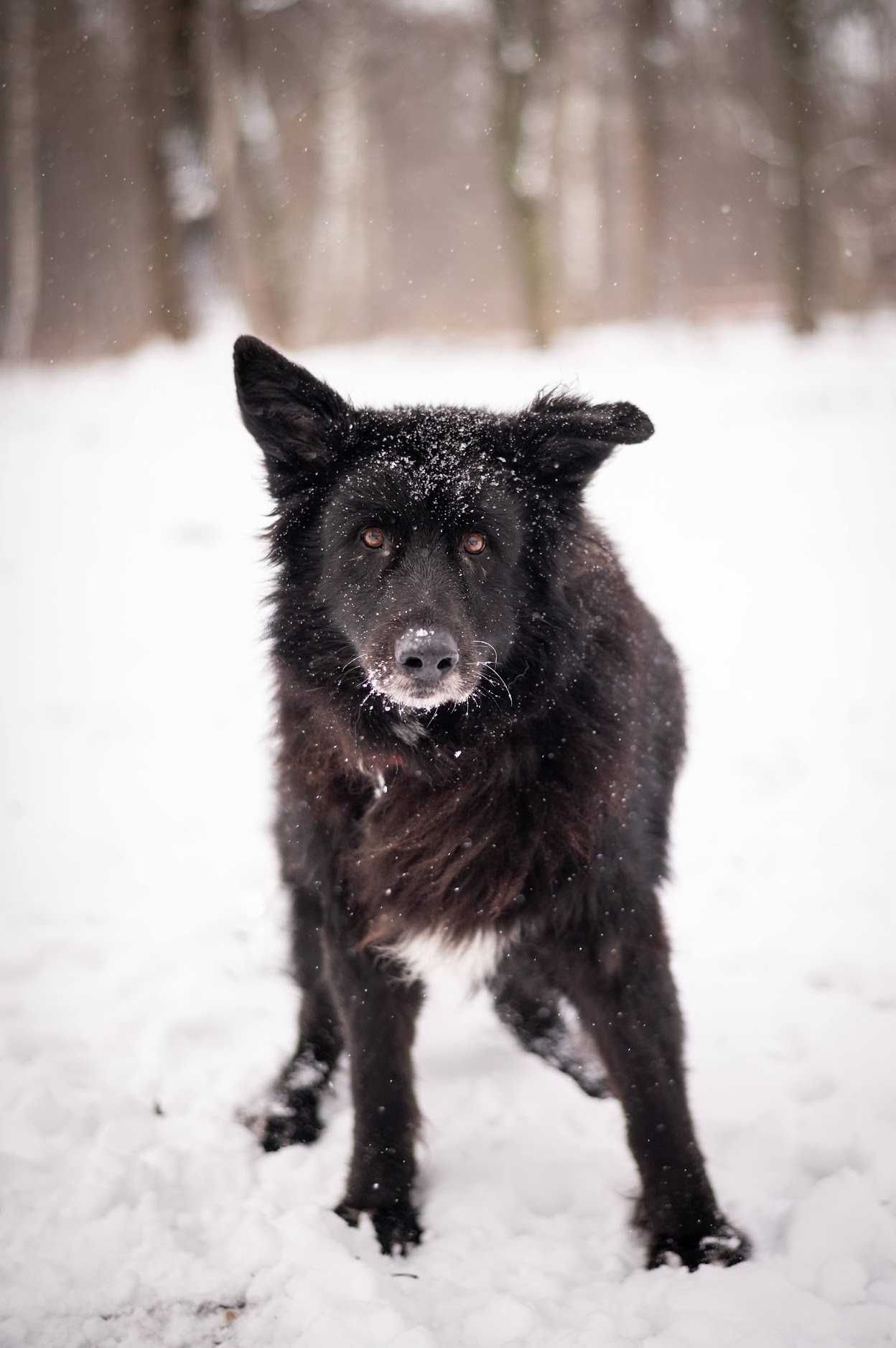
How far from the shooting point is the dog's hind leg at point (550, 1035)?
3.35 metres

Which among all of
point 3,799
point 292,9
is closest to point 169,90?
point 292,9

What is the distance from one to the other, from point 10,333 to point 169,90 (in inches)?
312

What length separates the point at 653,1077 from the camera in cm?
262

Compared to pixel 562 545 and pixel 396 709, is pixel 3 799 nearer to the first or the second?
pixel 396 709

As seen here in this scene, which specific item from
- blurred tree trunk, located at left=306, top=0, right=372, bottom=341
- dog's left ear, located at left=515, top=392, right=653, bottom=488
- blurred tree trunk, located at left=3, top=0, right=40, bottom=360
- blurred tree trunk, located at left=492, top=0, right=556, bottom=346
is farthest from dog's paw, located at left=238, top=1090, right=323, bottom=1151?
blurred tree trunk, located at left=3, top=0, right=40, bottom=360

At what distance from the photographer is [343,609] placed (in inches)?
108

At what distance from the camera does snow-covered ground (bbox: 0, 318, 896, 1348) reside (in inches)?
99.4

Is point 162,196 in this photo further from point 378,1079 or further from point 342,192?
point 378,1079

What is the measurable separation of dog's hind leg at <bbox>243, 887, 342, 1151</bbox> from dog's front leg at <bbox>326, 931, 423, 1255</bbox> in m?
0.39

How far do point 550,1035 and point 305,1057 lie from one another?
938 millimetres

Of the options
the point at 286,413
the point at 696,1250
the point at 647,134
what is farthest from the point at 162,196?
the point at 696,1250

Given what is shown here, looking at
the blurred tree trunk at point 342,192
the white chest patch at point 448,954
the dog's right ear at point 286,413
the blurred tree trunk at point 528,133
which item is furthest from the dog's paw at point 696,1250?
the blurred tree trunk at point 342,192

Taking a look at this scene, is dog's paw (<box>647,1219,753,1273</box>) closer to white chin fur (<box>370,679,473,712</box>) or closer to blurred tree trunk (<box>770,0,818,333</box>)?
white chin fur (<box>370,679,473,712</box>)

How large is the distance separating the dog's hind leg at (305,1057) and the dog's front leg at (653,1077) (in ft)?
3.35
